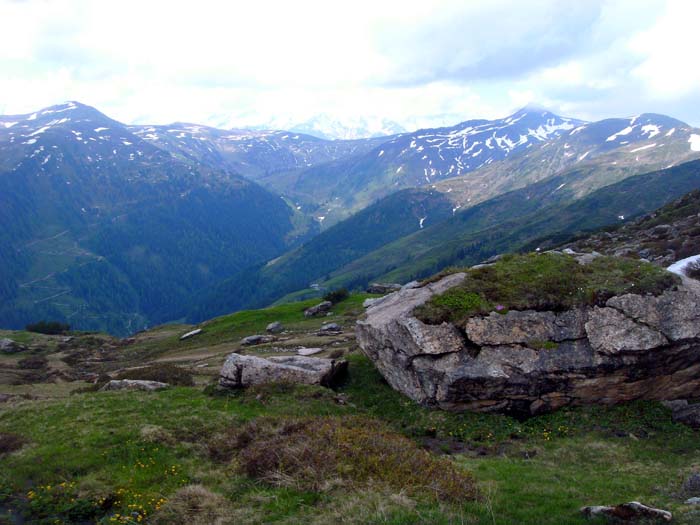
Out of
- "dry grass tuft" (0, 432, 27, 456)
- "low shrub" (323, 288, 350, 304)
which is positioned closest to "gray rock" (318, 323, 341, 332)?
"low shrub" (323, 288, 350, 304)

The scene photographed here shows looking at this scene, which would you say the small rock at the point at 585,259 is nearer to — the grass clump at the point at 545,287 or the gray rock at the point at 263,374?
the grass clump at the point at 545,287

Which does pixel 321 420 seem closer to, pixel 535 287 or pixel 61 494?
pixel 61 494

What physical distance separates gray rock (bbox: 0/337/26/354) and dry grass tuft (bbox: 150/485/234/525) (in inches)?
3345

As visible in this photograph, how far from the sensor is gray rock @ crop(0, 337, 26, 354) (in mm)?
81250

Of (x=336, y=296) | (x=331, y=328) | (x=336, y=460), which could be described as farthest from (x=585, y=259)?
(x=336, y=296)

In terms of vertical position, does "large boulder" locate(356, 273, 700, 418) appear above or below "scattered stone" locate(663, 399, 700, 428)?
above

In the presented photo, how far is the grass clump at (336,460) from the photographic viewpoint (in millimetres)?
15805

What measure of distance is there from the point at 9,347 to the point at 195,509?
87.7m

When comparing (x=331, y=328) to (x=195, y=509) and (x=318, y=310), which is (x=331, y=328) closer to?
(x=318, y=310)

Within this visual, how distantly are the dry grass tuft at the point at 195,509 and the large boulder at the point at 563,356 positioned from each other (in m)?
14.5

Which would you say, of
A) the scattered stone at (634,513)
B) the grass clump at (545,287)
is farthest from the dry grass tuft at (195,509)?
the grass clump at (545,287)

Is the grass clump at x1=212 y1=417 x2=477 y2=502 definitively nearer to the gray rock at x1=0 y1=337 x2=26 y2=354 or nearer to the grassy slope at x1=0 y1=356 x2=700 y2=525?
the grassy slope at x1=0 y1=356 x2=700 y2=525

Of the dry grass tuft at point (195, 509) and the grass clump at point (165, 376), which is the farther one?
the grass clump at point (165, 376)

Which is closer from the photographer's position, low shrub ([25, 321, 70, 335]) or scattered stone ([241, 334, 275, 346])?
scattered stone ([241, 334, 275, 346])
